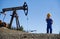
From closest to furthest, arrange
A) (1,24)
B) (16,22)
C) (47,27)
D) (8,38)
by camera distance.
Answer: (8,38), (47,27), (1,24), (16,22)

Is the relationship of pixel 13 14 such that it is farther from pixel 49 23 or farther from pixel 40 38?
pixel 40 38

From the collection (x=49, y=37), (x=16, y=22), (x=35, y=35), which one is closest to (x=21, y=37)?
(x=35, y=35)

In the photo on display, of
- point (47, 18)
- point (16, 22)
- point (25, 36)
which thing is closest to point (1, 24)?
point (16, 22)

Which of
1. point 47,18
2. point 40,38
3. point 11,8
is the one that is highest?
point 11,8

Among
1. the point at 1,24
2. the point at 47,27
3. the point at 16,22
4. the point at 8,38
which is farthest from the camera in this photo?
the point at 16,22

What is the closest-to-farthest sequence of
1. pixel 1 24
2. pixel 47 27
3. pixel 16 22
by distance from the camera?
pixel 47 27, pixel 1 24, pixel 16 22

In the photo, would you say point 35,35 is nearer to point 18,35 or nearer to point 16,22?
point 18,35

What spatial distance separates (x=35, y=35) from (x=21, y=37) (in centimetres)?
50

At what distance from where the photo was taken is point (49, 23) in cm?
935

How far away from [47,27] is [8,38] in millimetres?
3705

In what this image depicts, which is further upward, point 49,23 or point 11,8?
point 11,8

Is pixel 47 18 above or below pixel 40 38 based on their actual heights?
above

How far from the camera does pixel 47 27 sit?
9.26m

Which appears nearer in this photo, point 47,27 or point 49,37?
point 49,37
